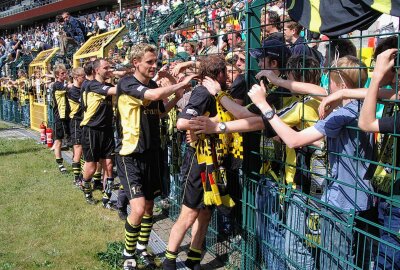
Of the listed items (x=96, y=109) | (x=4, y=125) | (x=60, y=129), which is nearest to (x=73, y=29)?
(x=4, y=125)

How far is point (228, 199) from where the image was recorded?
12.6 ft

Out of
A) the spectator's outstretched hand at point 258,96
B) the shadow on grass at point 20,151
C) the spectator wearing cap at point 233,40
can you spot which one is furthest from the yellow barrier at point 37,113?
the spectator's outstretched hand at point 258,96

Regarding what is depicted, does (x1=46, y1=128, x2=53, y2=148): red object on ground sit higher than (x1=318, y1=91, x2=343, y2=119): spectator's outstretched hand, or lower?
lower

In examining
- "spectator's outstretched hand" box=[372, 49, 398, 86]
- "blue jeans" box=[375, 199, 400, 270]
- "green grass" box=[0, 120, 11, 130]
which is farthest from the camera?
"green grass" box=[0, 120, 11, 130]

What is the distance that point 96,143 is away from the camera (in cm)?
666

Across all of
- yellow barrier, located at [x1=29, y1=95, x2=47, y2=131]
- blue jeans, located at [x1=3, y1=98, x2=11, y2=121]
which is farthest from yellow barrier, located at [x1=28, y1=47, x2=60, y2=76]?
blue jeans, located at [x1=3, y1=98, x2=11, y2=121]

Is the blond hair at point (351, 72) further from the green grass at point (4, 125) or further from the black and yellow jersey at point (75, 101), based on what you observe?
the green grass at point (4, 125)

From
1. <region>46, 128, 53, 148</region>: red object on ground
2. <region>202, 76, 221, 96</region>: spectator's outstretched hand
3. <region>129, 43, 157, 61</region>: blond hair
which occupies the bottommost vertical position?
<region>46, 128, 53, 148</region>: red object on ground

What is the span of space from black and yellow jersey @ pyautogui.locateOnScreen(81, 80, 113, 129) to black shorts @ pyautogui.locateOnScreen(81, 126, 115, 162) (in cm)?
10

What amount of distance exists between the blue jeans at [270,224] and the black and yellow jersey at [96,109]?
3606 mm

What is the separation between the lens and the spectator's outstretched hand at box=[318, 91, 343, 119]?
2.48 m

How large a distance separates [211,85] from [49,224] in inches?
134

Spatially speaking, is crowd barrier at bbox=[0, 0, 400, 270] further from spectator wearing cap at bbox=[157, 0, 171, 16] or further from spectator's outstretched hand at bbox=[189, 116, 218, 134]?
spectator wearing cap at bbox=[157, 0, 171, 16]

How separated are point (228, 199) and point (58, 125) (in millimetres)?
6309
